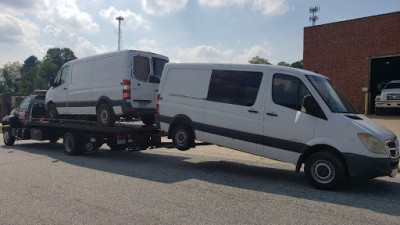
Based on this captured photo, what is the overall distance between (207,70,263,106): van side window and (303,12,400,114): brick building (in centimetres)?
1650

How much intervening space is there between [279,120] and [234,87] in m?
1.34

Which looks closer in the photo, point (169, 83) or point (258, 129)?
point (258, 129)

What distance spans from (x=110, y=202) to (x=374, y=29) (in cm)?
2051

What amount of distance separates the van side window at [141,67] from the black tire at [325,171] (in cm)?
511

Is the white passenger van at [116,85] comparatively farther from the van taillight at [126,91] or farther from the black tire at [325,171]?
the black tire at [325,171]

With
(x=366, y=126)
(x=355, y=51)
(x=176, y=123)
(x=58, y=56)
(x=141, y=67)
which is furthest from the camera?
(x=58, y=56)

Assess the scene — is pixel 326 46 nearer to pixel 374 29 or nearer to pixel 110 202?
pixel 374 29

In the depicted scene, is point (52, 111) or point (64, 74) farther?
point (52, 111)

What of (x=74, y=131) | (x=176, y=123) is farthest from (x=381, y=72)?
(x=74, y=131)

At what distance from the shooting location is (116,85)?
939 centimetres

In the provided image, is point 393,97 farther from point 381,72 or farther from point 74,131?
point 74,131

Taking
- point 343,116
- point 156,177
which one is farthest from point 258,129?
point 156,177

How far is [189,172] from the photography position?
26.2 ft

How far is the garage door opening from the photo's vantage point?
2266cm
